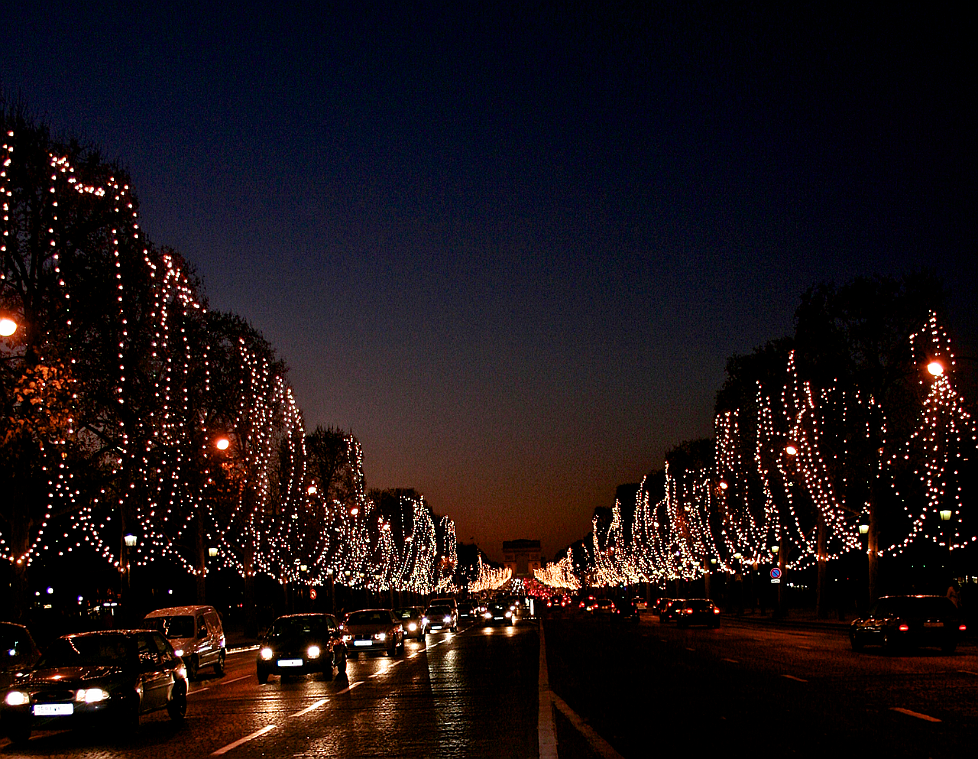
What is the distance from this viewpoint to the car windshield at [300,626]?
28359mm

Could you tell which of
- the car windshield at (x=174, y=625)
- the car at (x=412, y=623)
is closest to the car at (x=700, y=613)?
the car at (x=412, y=623)

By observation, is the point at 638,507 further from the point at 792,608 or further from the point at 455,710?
the point at 455,710

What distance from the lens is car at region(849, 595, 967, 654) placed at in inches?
1200

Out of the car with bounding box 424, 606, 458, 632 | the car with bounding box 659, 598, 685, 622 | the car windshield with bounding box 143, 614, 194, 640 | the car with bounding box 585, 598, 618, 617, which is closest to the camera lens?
the car windshield with bounding box 143, 614, 194, 640

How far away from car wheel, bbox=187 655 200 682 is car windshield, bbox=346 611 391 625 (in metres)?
11.0

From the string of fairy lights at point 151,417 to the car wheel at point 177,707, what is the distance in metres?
6.89

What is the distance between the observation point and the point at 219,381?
50344 millimetres

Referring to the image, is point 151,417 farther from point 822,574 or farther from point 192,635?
point 822,574

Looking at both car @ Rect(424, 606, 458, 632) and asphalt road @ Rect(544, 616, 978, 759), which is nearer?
asphalt road @ Rect(544, 616, 978, 759)

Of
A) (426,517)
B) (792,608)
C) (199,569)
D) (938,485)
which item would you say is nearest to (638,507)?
(426,517)

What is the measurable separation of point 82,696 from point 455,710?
233 inches

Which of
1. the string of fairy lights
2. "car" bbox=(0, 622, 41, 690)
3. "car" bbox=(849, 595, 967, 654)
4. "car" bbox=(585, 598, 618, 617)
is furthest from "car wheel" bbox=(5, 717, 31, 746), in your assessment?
"car" bbox=(585, 598, 618, 617)

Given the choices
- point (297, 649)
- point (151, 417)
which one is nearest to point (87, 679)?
point (297, 649)

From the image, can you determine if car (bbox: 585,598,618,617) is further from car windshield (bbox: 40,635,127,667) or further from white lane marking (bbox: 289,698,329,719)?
car windshield (bbox: 40,635,127,667)
